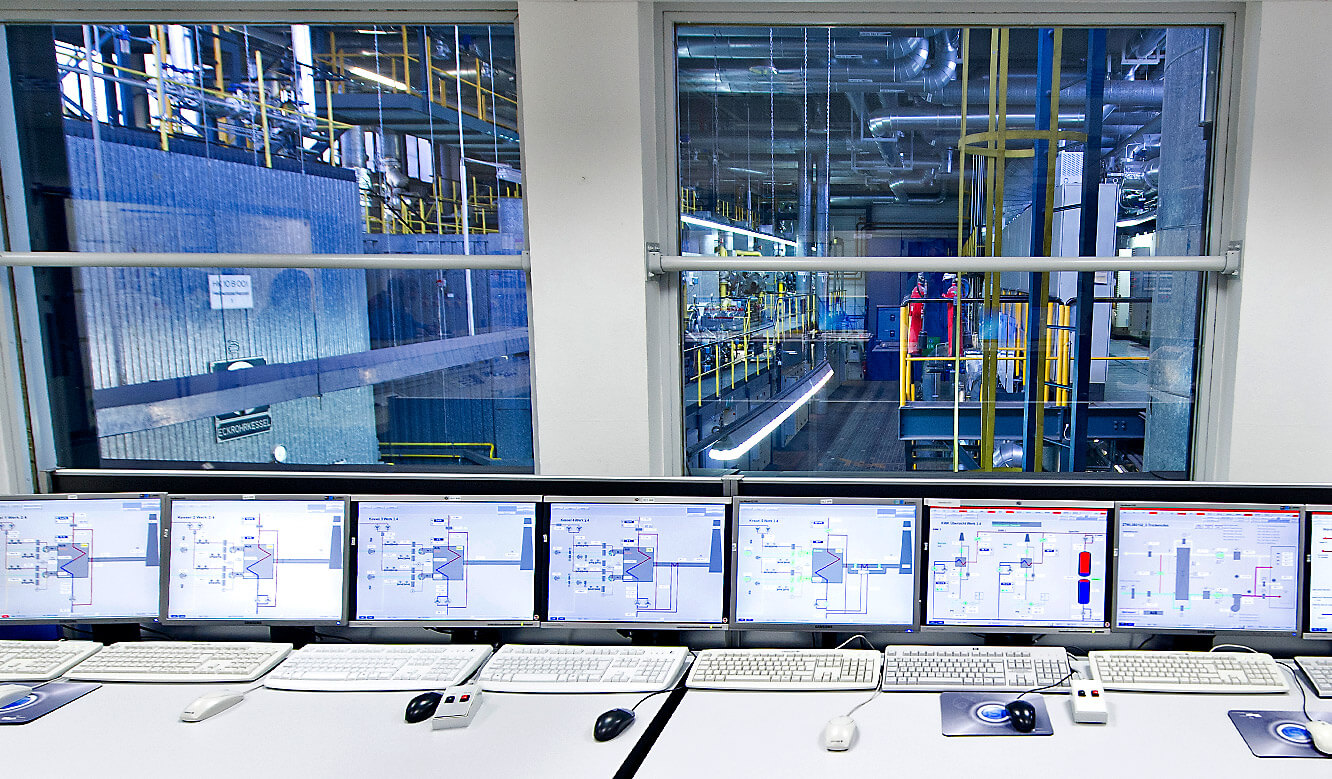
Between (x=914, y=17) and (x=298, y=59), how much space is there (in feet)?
7.01

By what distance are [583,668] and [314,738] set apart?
583mm

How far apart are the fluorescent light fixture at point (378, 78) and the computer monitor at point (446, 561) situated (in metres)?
1.59

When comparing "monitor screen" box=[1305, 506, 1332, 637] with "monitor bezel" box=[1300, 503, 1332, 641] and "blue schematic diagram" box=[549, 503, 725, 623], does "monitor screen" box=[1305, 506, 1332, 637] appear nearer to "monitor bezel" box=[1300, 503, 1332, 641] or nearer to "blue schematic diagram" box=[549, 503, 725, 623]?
"monitor bezel" box=[1300, 503, 1332, 641]

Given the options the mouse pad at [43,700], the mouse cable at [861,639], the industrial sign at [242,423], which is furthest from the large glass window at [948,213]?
the mouse pad at [43,700]

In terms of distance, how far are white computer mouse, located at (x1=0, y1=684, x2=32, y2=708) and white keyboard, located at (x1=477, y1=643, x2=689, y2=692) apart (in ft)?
3.45

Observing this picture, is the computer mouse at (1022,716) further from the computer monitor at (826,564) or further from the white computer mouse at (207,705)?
the white computer mouse at (207,705)

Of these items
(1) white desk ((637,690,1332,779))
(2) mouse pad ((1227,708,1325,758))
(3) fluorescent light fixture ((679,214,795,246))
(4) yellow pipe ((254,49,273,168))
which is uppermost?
(4) yellow pipe ((254,49,273,168))

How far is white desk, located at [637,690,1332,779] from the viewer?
1.43 m

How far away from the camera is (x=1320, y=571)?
1743 mm

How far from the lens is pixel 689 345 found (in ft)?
9.17

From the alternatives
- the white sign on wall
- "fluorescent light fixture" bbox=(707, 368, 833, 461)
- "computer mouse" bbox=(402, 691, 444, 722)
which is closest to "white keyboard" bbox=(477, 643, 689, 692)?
"computer mouse" bbox=(402, 691, 444, 722)

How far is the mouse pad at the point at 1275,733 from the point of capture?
1451mm

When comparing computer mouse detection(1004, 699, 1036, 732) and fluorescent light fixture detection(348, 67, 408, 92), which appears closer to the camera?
computer mouse detection(1004, 699, 1036, 732)

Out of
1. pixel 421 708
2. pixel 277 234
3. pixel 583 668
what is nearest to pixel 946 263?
pixel 583 668
